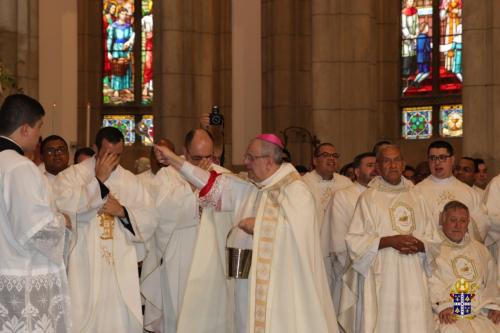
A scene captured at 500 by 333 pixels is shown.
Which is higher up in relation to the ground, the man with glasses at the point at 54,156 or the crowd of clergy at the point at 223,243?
the man with glasses at the point at 54,156

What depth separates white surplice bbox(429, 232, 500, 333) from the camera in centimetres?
1060

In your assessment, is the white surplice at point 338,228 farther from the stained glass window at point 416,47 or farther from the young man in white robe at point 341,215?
the stained glass window at point 416,47

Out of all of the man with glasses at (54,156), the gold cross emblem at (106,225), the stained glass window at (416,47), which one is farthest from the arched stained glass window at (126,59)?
the gold cross emblem at (106,225)

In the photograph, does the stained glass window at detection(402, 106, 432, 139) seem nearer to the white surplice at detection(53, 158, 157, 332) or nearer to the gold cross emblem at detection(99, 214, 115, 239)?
the white surplice at detection(53, 158, 157, 332)

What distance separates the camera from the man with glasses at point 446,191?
Answer: 1141cm

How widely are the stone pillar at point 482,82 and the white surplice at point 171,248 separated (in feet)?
20.2

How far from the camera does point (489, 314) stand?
35.3 ft

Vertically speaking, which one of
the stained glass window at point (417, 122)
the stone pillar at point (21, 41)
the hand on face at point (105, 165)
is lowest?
the hand on face at point (105, 165)

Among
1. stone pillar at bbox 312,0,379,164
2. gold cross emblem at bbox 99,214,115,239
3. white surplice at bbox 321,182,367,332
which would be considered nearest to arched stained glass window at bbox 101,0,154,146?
stone pillar at bbox 312,0,379,164

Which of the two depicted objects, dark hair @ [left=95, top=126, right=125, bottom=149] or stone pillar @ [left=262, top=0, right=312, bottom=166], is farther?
stone pillar @ [left=262, top=0, right=312, bottom=166]

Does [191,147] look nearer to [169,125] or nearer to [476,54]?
[476,54]

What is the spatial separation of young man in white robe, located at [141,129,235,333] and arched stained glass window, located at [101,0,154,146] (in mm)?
15045

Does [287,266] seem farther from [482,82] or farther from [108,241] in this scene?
[482,82]

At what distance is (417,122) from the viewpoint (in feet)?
76.6
